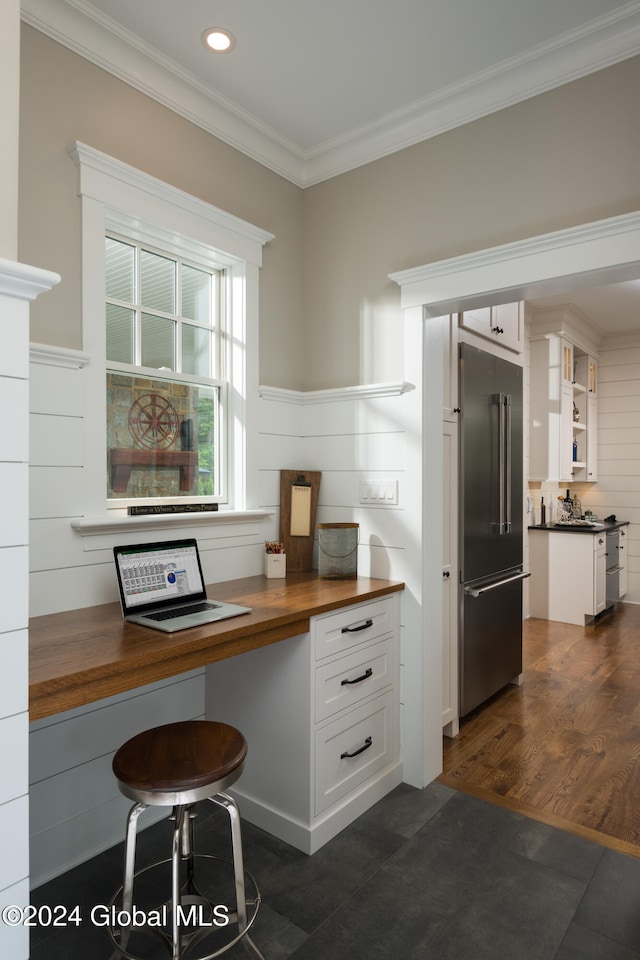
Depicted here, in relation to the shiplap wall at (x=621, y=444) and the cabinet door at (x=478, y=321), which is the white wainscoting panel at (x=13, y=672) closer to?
the cabinet door at (x=478, y=321)

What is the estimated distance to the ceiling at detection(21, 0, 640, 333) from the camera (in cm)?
199

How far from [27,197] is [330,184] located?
59.7 inches

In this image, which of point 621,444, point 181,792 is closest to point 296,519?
point 181,792

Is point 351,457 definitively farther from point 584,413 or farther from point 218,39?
point 584,413

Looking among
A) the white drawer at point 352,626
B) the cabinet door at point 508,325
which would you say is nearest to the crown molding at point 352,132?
the cabinet door at point 508,325

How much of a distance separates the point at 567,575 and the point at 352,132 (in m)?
4.16

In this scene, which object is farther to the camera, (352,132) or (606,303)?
(606,303)

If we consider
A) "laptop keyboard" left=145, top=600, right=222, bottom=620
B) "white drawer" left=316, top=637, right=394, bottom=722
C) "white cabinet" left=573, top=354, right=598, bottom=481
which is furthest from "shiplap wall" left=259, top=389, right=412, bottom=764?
"white cabinet" left=573, top=354, right=598, bottom=481

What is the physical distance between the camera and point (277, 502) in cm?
282

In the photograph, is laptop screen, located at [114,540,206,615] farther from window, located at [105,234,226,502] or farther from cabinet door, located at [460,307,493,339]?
cabinet door, located at [460,307,493,339]

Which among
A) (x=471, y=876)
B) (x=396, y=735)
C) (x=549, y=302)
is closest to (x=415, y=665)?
(x=396, y=735)

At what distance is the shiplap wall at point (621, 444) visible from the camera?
6312 mm

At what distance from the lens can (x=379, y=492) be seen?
2.65m

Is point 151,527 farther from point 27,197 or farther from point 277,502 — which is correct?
point 27,197
